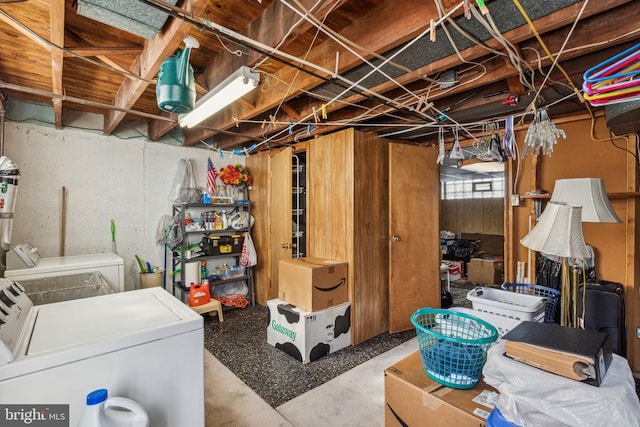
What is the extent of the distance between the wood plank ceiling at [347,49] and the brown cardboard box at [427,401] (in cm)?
144

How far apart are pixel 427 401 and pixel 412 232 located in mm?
2308

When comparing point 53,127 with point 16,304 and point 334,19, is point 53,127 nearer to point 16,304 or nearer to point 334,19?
point 16,304

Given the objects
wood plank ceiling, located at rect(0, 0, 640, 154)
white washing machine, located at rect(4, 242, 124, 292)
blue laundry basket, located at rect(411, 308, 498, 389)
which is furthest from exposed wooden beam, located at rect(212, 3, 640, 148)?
white washing machine, located at rect(4, 242, 124, 292)

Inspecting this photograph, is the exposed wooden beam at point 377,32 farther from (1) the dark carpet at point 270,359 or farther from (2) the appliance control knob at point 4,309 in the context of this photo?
(1) the dark carpet at point 270,359

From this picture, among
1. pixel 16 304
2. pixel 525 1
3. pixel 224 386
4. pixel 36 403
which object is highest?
pixel 525 1

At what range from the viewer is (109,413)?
0.94 m

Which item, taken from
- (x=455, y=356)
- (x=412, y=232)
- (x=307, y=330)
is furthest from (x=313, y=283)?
(x=455, y=356)

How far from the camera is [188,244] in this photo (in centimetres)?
412

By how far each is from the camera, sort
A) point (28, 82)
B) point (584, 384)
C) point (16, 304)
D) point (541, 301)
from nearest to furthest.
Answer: point (584, 384) < point (16, 304) < point (541, 301) < point (28, 82)

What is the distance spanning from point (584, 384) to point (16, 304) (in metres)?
1.99

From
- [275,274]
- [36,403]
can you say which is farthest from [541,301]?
[275,274]

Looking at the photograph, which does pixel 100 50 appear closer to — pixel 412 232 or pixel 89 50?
pixel 89 50

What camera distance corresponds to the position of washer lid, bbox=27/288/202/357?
1.02 m

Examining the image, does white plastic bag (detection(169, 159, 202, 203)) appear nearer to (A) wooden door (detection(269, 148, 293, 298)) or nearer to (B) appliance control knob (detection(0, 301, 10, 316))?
(A) wooden door (detection(269, 148, 293, 298))
